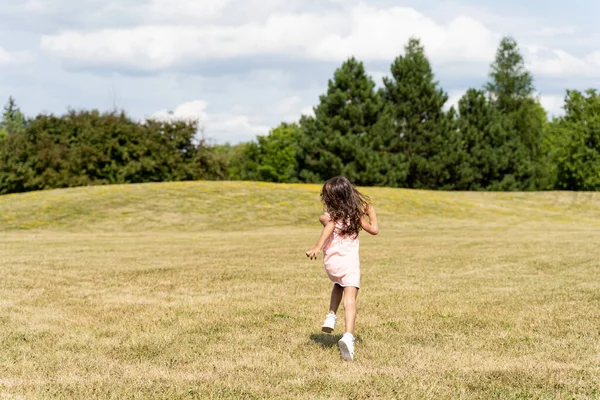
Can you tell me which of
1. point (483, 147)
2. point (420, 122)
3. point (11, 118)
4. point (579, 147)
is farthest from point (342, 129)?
point (11, 118)

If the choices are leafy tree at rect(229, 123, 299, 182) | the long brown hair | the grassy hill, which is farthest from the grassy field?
leafy tree at rect(229, 123, 299, 182)

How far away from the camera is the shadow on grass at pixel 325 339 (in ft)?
26.6

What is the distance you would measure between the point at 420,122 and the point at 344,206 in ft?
210

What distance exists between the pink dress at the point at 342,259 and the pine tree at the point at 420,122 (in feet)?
199

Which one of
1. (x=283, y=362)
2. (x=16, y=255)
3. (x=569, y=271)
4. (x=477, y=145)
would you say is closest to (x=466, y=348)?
(x=283, y=362)

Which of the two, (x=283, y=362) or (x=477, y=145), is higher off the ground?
(x=477, y=145)

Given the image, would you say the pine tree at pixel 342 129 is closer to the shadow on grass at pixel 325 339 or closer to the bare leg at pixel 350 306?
the shadow on grass at pixel 325 339

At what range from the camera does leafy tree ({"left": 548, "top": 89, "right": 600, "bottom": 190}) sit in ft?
251

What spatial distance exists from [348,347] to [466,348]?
1.60 meters

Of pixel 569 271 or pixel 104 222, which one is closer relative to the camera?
pixel 569 271

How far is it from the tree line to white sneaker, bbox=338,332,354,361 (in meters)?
50.1

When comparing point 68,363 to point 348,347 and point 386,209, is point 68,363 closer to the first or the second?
point 348,347

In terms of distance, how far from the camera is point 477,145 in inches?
2665

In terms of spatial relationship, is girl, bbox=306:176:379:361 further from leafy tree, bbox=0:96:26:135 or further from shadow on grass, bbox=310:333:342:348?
leafy tree, bbox=0:96:26:135
